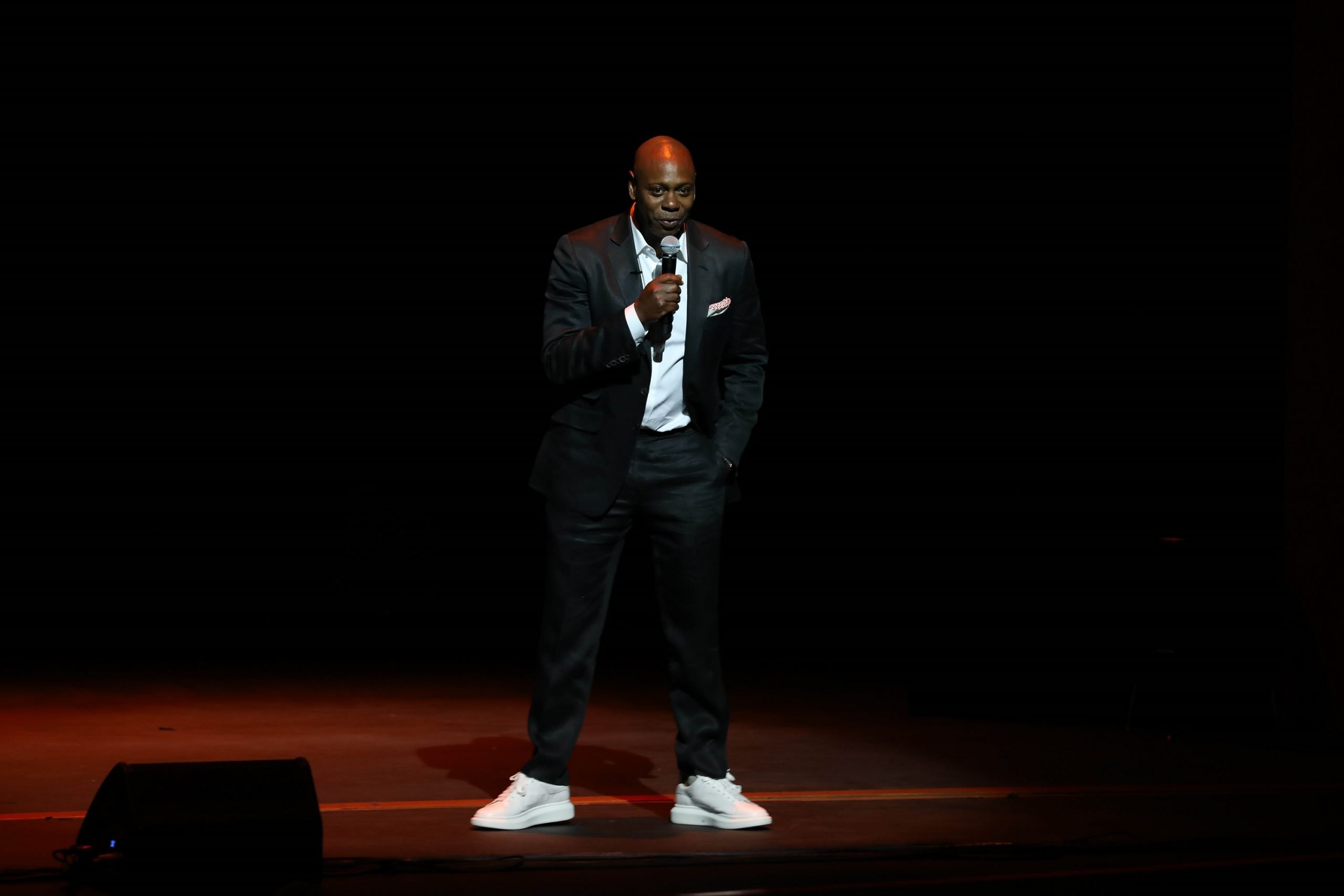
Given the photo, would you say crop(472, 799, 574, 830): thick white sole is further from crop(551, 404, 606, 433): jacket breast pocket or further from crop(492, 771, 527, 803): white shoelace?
crop(551, 404, 606, 433): jacket breast pocket

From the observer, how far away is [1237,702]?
203 inches

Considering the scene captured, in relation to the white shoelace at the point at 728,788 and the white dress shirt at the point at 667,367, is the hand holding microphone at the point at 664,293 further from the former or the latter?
the white shoelace at the point at 728,788

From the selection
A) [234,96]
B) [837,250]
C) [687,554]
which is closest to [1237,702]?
[687,554]

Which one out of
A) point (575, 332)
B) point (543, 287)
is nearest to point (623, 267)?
point (575, 332)

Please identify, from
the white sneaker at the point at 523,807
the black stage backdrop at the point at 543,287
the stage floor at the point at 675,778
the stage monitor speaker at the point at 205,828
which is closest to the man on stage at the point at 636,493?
the white sneaker at the point at 523,807

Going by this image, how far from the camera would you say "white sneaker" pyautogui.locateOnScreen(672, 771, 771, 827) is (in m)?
3.64

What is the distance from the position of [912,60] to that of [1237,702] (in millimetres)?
2910

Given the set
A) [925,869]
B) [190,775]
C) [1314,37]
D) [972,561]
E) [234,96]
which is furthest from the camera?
[234,96]

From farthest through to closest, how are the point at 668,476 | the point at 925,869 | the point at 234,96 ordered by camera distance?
the point at 234,96
the point at 668,476
the point at 925,869

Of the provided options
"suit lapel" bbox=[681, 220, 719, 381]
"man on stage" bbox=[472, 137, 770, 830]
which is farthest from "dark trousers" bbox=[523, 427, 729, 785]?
"suit lapel" bbox=[681, 220, 719, 381]

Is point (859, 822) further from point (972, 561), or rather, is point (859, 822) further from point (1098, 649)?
point (972, 561)

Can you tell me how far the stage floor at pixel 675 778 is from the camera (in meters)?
3.37

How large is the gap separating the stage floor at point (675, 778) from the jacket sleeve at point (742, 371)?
2.70 ft

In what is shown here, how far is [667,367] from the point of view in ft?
12.0
